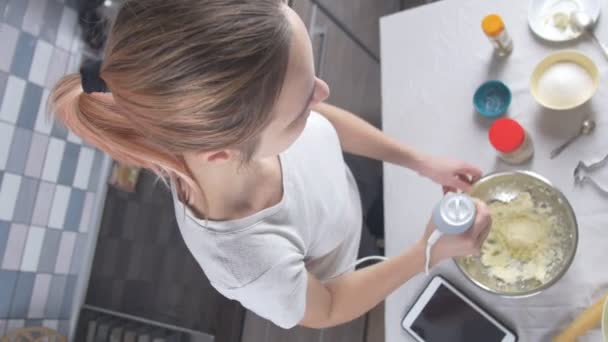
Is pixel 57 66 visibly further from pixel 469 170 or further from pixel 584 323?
pixel 584 323

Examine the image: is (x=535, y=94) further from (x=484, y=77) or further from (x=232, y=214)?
(x=232, y=214)

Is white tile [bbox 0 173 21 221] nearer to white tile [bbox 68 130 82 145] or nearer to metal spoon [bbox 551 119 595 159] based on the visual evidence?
white tile [bbox 68 130 82 145]

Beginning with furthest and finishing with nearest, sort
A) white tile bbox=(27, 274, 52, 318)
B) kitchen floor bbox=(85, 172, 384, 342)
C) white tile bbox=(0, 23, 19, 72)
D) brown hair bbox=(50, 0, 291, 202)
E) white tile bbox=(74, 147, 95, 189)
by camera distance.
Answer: white tile bbox=(74, 147, 95, 189)
white tile bbox=(27, 274, 52, 318)
white tile bbox=(0, 23, 19, 72)
kitchen floor bbox=(85, 172, 384, 342)
brown hair bbox=(50, 0, 291, 202)

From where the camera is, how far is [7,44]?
3.70 ft

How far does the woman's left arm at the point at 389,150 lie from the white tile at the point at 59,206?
2.64 ft

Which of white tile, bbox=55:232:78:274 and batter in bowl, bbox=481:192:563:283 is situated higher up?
batter in bowl, bbox=481:192:563:283

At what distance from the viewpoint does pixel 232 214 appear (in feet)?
2.08

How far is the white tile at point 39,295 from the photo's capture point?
48.3 inches

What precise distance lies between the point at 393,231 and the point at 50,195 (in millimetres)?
878

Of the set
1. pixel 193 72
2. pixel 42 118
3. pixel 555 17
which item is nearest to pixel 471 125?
pixel 555 17

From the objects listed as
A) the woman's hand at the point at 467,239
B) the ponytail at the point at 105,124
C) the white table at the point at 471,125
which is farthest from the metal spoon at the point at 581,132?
the ponytail at the point at 105,124

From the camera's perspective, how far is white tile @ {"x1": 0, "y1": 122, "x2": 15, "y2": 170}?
44.8 inches

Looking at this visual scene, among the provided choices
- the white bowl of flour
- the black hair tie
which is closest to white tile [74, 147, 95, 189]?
the black hair tie

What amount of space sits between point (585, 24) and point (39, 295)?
1308 mm
